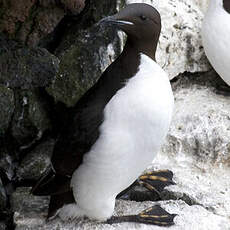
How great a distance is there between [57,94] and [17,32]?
0.52 meters

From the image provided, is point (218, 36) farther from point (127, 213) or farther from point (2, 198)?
point (2, 198)

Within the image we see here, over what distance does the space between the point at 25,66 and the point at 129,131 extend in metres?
1.20

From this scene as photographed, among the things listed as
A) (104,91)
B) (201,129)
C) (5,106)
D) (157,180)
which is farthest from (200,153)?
(5,106)

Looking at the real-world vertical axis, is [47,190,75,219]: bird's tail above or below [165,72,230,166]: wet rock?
below

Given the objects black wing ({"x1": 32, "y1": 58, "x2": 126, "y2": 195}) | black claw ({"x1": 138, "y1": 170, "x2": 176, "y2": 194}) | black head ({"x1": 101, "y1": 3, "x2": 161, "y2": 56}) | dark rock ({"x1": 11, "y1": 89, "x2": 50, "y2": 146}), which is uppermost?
black head ({"x1": 101, "y1": 3, "x2": 161, "y2": 56})

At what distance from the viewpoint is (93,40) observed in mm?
3967

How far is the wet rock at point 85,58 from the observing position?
396cm

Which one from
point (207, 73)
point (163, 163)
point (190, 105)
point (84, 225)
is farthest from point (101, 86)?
point (207, 73)

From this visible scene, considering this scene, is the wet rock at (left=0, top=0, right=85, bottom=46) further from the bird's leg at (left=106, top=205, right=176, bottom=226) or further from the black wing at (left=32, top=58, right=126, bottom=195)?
the bird's leg at (left=106, top=205, right=176, bottom=226)

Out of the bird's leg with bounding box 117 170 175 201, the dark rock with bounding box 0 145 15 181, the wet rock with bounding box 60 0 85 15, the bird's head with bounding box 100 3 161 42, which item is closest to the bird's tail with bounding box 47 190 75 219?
the bird's leg with bounding box 117 170 175 201

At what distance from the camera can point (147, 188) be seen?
12.4 ft

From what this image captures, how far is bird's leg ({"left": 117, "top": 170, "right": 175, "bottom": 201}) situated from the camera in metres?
3.76

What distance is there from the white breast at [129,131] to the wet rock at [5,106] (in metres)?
0.95

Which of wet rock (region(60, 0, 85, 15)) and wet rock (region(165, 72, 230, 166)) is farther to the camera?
wet rock (region(165, 72, 230, 166))
